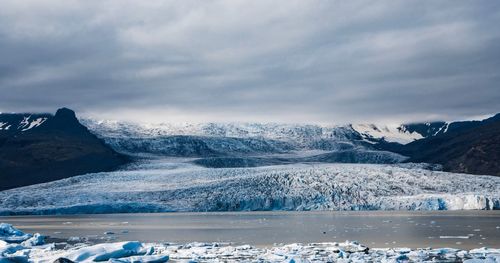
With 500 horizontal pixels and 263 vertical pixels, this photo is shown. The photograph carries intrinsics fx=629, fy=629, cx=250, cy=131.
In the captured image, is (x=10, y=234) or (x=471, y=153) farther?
(x=471, y=153)

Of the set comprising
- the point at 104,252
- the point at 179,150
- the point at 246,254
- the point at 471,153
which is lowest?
the point at 246,254

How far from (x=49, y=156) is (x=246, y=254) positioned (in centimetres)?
13213

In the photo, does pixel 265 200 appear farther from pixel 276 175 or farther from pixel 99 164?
pixel 99 164

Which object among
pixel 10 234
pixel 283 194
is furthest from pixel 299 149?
pixel 10 234

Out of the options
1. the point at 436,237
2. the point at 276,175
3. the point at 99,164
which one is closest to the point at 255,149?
the point at 99,164

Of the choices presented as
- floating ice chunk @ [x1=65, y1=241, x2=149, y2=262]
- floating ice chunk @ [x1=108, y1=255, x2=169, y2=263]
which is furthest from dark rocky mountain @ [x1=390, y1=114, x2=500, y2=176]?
floating ice chunk @ [x1=108, y1=255, x2=169, y2=263]

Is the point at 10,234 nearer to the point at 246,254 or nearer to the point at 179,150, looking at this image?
the point at 246,254

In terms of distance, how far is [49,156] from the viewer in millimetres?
148250

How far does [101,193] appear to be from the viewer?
81688 mm

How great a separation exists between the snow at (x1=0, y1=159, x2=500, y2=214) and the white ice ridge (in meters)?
42.4

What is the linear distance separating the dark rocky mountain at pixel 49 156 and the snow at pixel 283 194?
4449 centimetres

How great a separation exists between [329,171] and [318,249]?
51.2 m

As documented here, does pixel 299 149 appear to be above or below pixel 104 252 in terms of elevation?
above

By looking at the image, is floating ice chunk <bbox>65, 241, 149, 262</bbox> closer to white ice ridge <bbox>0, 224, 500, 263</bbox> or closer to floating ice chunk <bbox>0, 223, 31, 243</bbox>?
white ice ridge <bbox>0, 224, 500, 263</bbox>
